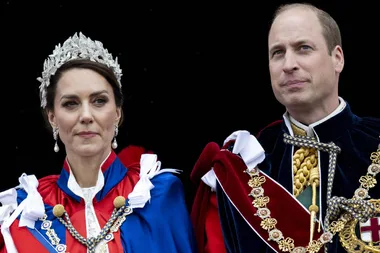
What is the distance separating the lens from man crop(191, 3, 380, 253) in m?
3.67

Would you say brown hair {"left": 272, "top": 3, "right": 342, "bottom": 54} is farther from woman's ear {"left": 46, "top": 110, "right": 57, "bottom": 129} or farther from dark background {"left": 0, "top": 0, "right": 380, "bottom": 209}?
woman's ear {"left": 46, "top": 110, "right": 57, "bottom": 129}

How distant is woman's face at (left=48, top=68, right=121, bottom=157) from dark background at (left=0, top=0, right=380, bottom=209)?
1012 millimetres

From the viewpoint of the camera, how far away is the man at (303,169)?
3.67 metres

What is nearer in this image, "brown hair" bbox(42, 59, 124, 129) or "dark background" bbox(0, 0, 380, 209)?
"brown hair" bbox(42, 59, 124, 129)

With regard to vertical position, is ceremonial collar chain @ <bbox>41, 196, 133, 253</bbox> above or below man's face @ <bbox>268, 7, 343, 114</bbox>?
below

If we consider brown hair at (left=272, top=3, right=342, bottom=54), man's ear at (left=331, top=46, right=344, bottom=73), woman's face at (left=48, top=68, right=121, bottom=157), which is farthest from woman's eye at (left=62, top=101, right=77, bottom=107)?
man's ear at (left=331, top=46, right=344, bottom=73)

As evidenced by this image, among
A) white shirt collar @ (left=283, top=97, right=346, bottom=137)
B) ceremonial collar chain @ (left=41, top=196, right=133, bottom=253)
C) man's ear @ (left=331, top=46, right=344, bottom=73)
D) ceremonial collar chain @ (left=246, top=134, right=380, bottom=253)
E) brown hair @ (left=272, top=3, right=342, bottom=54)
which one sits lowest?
ceremonial collar chain @ (left=246, top=134, right=380, bottom=253)

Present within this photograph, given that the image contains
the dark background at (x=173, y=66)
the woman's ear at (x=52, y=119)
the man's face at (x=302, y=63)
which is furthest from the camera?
the dark background at (x=173, y=66)

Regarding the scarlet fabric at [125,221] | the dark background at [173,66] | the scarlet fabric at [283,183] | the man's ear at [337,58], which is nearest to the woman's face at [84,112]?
the scarlet fabric at [125,221]

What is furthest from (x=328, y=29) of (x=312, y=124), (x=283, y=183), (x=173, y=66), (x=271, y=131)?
(x=173, y=66)

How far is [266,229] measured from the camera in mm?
3730

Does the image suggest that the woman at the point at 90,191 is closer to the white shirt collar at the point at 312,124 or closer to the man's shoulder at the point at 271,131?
the man's shoulder at the point at 271,131

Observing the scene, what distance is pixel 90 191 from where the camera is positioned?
4.02m

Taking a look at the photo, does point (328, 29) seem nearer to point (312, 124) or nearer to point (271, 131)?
point (312, 124)
